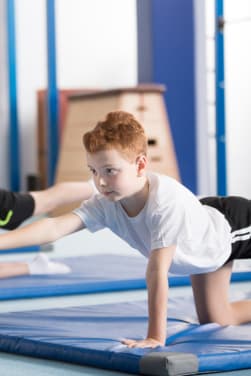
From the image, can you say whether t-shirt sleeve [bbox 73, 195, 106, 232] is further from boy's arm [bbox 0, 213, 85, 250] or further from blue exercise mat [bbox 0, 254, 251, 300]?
blue exercise mat [bbox 0, 254, 251, 300]

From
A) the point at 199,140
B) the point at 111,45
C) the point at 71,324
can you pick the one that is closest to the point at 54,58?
the point at 199,140

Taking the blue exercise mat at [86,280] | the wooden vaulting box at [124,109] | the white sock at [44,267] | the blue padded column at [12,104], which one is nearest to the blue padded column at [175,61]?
the wooden vaulting box at [124,109]

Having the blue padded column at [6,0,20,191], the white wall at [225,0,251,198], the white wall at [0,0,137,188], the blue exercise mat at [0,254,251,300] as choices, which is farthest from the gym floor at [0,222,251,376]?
the white wall at [0,0,137,188]

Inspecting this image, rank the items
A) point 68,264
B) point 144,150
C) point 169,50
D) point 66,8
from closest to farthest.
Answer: point 144,150
point 68,264
point 169,50
point 66,8

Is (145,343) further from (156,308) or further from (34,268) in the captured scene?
(34,268)

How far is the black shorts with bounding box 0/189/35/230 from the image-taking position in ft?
12.5

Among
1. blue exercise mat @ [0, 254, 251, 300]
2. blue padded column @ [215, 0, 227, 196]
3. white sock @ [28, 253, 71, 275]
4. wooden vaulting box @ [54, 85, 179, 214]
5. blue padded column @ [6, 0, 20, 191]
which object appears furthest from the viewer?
blue padded column @ [6, 0, 20, 191]

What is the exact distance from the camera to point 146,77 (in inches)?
266

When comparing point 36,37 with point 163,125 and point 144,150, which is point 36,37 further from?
point 144,150

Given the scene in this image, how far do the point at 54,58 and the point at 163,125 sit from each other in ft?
3.11

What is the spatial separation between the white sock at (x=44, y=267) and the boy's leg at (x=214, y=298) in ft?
4.19

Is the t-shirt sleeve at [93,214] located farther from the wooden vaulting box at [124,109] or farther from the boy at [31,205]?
the wooden vaulting box at [124,109]

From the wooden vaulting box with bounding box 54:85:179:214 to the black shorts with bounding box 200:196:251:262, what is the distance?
3620 mm

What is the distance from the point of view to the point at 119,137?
2.49 m
